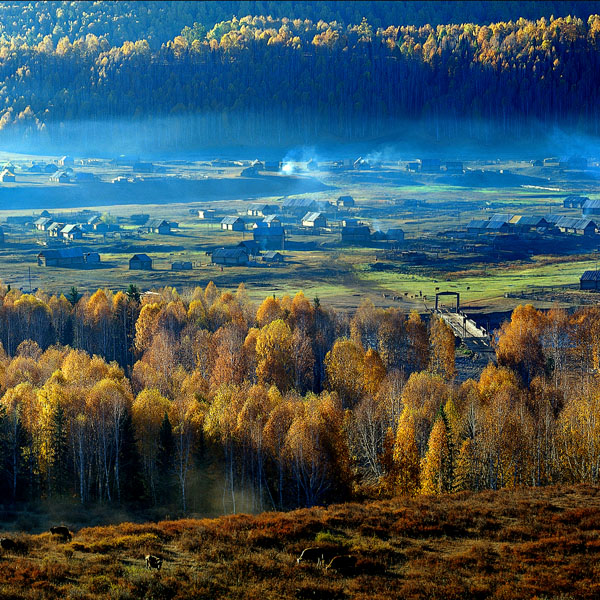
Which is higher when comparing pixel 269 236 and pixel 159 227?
pixel 159 227

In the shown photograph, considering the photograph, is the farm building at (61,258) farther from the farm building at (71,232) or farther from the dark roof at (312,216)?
the dark roof at (312,216)

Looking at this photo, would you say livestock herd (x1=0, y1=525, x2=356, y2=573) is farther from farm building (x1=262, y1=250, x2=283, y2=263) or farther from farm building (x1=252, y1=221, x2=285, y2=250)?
farm building (x1=252, y1=221, x2=285, y2=250)

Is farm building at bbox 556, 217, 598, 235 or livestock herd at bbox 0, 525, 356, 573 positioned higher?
livestock herd at bbox 0, 525, 356, 573

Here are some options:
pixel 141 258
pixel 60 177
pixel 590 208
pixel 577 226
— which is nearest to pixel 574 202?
pixel 590 208

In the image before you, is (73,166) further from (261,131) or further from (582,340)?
(582,340)

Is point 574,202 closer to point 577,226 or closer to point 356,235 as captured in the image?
point 577,226

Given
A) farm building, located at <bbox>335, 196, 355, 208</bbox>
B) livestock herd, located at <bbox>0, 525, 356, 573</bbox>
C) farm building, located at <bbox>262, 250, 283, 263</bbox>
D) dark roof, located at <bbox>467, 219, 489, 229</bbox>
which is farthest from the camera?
farm building, located at <bbox>335, 196, 355, 208</bbox>

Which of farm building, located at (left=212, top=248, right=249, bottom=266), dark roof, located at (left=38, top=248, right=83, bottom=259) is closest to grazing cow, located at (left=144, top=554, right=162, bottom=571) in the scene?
farm building, located at (left=212, top=248, right=249, bottom=266)

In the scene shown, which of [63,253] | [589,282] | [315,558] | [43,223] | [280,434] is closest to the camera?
[315,558]
